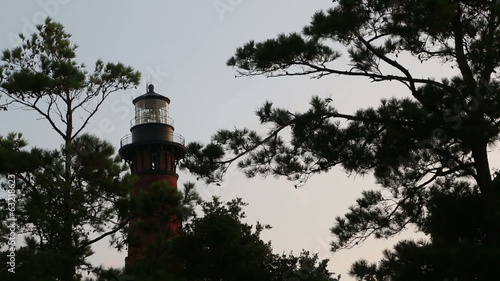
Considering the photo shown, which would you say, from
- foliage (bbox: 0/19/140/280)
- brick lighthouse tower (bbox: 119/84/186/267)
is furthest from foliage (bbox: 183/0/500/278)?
brick lighthouse tower (bbox: 119/84/186/267)

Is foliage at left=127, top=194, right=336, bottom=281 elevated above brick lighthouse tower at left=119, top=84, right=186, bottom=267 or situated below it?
below

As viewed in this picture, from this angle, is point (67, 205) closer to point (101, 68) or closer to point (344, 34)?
point (101, 68)

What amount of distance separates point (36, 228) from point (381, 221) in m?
6.25

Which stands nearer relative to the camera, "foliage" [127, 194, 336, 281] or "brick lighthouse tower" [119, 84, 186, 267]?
"foliage" [127, 194, 336, 281]

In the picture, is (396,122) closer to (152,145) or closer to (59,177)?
(59,177)

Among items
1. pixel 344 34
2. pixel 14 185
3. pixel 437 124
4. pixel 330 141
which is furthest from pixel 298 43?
pixel 14 185

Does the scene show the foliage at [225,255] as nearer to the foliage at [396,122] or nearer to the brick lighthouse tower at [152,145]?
the foliage at [396,122]

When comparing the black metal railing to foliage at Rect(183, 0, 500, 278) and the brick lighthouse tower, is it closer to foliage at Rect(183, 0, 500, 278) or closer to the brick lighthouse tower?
the brick lighthouse tower

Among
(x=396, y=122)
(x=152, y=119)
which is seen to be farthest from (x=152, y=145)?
(x=396, y=122)

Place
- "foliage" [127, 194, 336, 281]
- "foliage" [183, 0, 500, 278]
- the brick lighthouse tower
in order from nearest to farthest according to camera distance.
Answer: "foliage" [183, 0, 500, 278], "foliage" [127, 194, 336, 281], the brick lighthouse tower

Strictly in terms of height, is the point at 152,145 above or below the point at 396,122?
above

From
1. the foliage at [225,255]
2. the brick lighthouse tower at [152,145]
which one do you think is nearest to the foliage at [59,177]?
the foliage at [225,255]

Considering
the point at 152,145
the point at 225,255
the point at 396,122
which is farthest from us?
the point at 152,145

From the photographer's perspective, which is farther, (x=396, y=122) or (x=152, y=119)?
(x=152, y=119)
